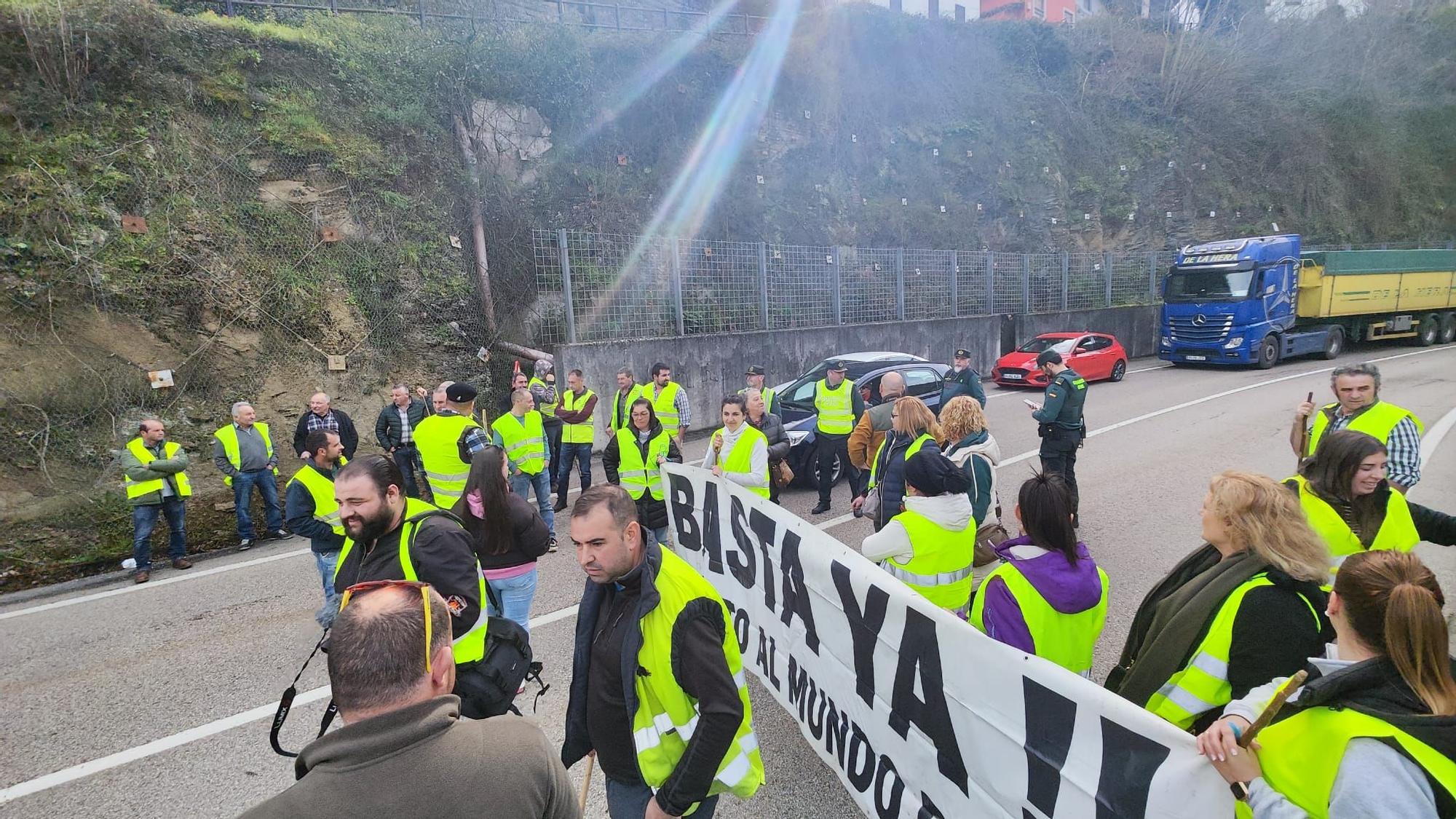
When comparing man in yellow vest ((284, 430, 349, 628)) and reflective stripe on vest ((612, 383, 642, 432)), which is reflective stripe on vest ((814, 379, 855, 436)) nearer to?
reflective stripe on vest ((612, 383, 642, 432))

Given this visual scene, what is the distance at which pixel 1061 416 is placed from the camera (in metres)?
6.62

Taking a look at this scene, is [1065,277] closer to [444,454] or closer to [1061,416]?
[1061,416]

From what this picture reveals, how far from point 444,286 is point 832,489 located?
8.82 metres

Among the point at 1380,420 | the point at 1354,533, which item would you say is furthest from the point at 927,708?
the point at 1380,420

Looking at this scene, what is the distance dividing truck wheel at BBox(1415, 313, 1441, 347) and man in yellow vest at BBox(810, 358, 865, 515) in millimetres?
25353

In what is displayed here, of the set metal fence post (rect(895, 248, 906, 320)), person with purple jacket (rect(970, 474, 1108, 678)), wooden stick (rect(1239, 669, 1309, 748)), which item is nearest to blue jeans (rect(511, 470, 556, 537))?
person with purple jacket (rect(970, 474, 1108, 678))

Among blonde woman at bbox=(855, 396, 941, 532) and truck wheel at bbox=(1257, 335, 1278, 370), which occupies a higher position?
blonde woman at bbox=(855, 396, 941, 532)

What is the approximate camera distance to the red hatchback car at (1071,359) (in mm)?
16500

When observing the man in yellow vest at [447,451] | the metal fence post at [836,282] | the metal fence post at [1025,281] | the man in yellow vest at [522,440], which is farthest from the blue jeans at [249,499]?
the metal fence post at [1025,281]

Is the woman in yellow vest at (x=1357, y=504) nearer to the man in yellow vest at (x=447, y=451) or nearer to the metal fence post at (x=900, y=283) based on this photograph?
the man in yellow vest at (x=447, y=451)

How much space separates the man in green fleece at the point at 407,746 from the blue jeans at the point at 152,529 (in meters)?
7.23

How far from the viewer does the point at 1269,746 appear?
1707mm

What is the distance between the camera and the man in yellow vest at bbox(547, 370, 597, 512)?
8.59m

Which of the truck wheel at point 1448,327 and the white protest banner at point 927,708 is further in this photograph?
the truck wheel at point 1448,327
